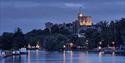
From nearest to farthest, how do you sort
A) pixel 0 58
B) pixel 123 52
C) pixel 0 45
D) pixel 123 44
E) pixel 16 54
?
pixel 0 58
pixel 16 54
pixel 0 45
pixel 123 52
pixel 123 44

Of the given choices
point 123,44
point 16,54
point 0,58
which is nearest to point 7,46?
point 16,54

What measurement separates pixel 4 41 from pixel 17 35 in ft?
54.3

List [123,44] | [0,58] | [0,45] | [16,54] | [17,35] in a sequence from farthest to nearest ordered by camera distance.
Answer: [123,44], [17,35], [0,45], [16,54], [0,58]

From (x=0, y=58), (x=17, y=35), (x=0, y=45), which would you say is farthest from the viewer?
(x=17, y=35)

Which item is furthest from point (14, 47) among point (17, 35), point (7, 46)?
point (17, 35)

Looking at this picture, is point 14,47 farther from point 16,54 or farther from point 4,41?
point 16,54

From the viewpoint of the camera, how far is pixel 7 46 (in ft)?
534

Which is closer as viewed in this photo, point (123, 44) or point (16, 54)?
point (16, 54)

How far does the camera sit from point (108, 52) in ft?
600

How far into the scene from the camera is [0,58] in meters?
103

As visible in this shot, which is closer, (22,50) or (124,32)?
(22,50)

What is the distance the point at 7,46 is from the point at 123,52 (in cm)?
2907

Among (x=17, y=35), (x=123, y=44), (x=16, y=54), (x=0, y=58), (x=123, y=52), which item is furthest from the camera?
(x=123, y=44)

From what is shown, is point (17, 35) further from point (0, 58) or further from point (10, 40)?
point (0, 58)
